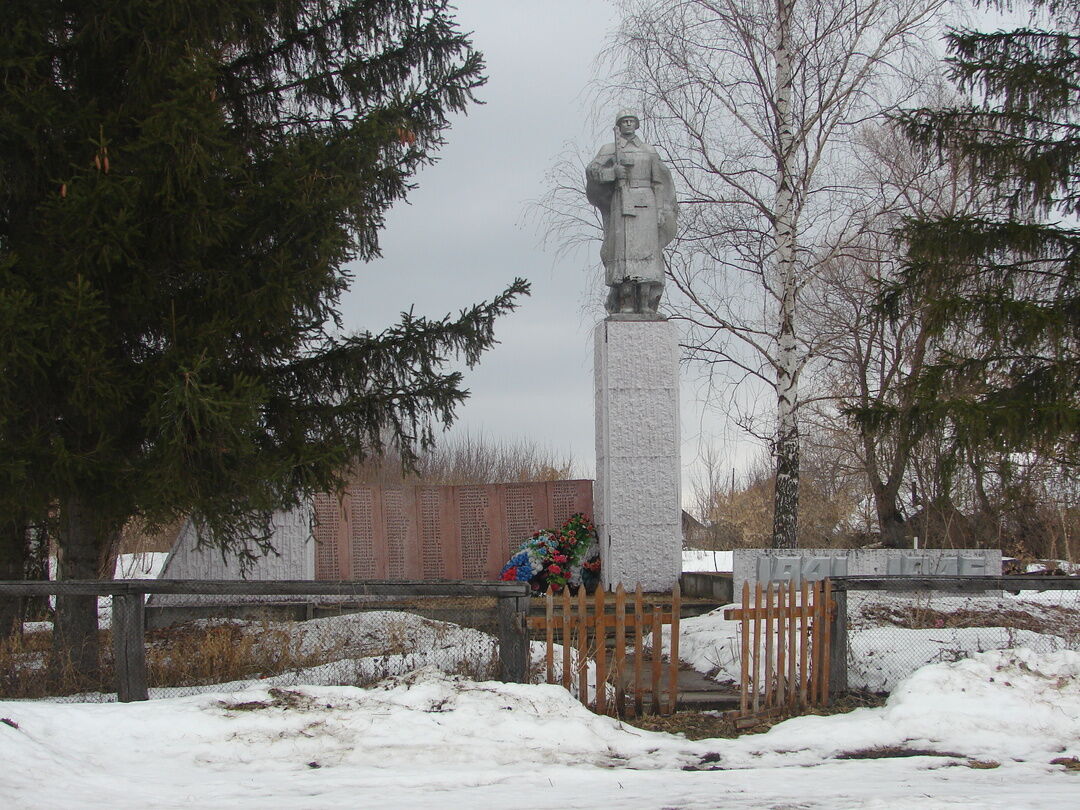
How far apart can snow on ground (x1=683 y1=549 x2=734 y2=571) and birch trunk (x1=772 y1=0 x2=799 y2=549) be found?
739cm

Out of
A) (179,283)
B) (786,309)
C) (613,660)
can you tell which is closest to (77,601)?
(179,283)

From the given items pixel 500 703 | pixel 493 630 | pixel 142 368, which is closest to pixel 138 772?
pixel 500 703

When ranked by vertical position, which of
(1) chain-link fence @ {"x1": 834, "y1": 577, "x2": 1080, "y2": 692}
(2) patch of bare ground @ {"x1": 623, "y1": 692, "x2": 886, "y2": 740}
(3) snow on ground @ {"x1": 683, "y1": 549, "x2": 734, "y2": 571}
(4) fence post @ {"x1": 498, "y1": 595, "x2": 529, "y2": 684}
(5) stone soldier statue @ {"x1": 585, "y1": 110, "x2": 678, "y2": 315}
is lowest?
(3) snow on ground @ {"x1": 683, "y1": 549, "x2": 734, "y2": 571}

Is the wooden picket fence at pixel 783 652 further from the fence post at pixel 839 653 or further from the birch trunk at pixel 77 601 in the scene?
the birch trunk at pixel 77 601

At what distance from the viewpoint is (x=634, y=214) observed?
1119 cm

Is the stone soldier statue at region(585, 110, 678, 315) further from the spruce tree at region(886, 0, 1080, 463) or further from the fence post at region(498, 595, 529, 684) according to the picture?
the fence post at region(498, 595, 529, 684)

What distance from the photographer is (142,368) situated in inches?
248

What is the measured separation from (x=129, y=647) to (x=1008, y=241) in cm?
Answer: 901

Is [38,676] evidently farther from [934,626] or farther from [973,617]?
[973,617]

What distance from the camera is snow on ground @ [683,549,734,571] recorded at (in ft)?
65.1

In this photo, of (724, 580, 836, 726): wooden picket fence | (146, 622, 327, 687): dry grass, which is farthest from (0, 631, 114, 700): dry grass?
(724, 580, 836, 726): wooden picket fence

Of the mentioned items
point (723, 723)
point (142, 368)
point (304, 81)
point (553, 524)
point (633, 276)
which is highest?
point (304, 81)

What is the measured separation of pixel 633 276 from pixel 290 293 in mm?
5459

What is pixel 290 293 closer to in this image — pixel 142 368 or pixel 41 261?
pixel 142 368
